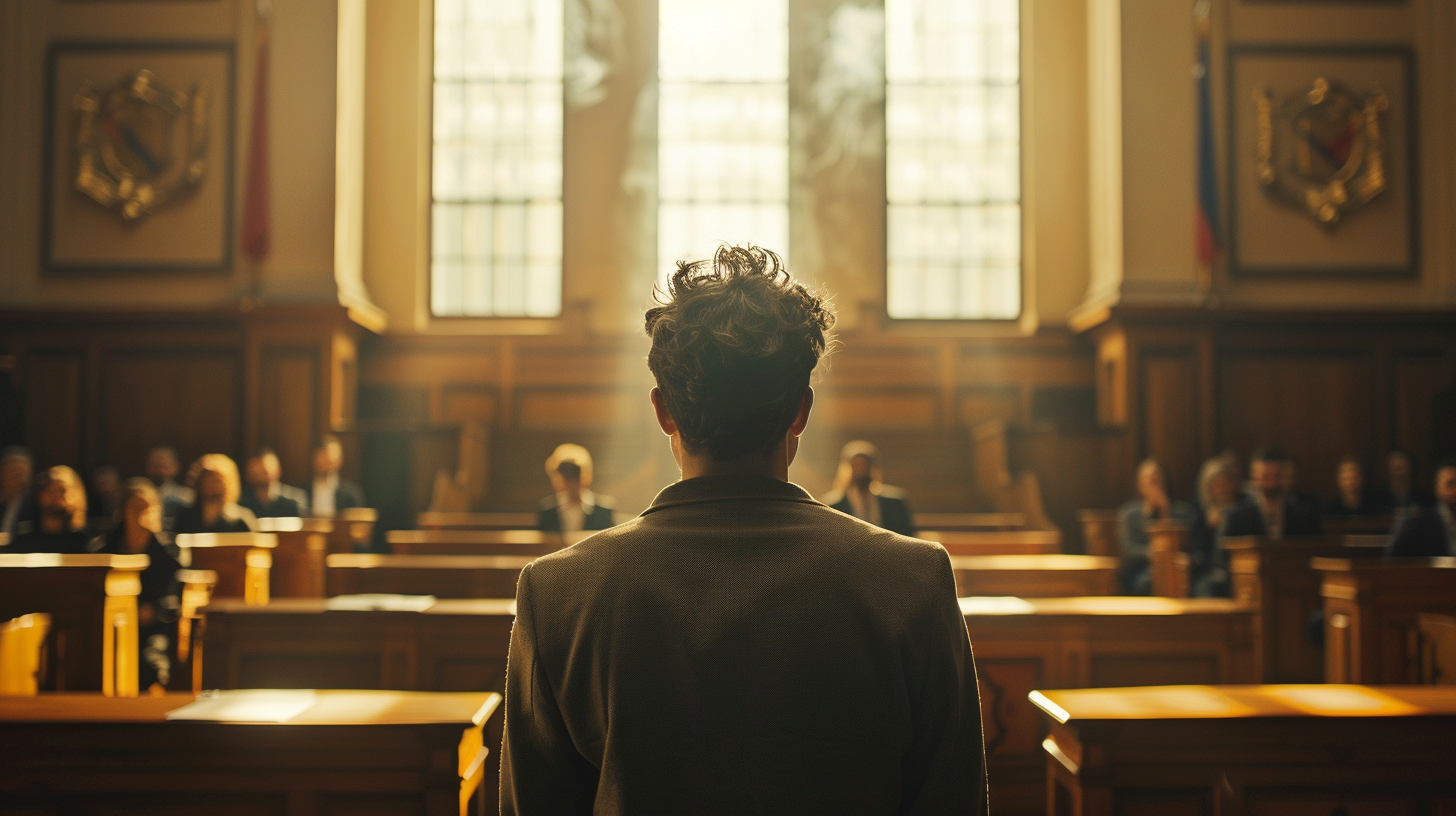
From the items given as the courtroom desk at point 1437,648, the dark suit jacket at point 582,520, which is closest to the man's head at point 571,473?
the dark suit jacket at point 582,520

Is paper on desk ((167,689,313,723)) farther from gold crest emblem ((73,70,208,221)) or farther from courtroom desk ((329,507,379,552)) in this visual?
gold crest emblem ((73,70,208,221))

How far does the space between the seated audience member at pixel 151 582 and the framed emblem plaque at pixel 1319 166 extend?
885cm

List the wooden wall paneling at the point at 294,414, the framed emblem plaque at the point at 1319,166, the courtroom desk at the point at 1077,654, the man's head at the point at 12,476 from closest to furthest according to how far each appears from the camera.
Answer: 1. the courtroom desk at the point at 1077,654
2. the man's head at the point at 12,476
3. the wooden wall paneling at the point at 294,414
4. the framed emblem plaque at the point at 1319,166

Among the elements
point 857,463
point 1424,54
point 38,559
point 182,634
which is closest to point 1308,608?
point 857,463

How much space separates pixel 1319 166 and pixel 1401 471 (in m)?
3.03

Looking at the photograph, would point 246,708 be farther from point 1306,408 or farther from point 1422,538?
point 1306,408

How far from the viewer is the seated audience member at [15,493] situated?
6754mm

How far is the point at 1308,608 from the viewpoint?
17.0 feet

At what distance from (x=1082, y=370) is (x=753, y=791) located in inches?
380

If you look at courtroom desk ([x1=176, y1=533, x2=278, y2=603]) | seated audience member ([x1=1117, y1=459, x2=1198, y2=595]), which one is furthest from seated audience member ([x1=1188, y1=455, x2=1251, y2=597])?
courtroom desk ([x1=176, y1=533, x2=278, y2=603])

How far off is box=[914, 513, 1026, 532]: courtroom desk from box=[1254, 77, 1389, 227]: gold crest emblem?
4.20m

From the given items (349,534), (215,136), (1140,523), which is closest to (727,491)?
(349,534)

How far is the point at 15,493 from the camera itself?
6.88m

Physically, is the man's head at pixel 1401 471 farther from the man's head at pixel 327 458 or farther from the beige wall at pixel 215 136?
the beige wall at pixel 215 136
